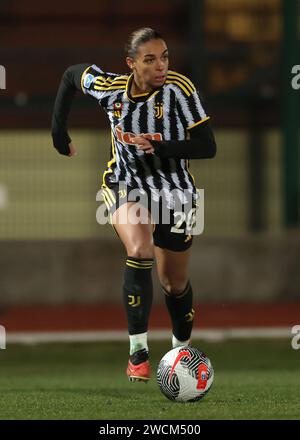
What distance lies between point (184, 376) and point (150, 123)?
5.60 feet

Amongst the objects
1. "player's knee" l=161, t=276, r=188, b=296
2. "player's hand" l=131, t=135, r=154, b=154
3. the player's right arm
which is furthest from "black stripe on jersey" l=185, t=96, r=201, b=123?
"player's knee" l=161, t=276, r=188, b=296

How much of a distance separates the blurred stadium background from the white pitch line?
573 millimetres

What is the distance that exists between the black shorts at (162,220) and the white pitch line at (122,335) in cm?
591

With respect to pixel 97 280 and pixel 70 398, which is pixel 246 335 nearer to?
pixel 97 280

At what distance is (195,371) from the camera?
783cm

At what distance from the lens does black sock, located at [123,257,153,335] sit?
838 cm

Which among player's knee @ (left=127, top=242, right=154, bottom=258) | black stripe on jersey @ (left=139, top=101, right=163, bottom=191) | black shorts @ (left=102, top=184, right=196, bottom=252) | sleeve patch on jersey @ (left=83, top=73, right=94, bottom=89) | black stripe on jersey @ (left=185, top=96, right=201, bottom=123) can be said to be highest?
sleeve patch on jersey @ (left=83, top=73, right=94, bottom=89)

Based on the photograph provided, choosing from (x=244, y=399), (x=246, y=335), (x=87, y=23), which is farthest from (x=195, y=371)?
(x=87, y=23)

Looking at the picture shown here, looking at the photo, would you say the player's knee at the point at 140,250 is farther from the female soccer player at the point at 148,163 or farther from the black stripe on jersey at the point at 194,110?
the black stripe on jersey at the point at 194,110

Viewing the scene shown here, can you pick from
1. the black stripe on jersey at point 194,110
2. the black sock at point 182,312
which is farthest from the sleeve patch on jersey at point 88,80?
the black sock at point 182,312

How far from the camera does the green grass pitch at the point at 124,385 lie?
7434 millimetres

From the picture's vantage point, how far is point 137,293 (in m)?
8.42

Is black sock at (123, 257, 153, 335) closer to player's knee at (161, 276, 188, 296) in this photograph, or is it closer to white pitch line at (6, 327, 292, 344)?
player's knee at (161, 276, 188, 296)

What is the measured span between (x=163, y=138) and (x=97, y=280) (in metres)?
8.83
